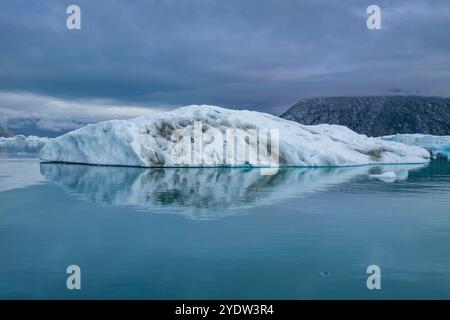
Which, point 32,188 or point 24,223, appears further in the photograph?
point 32,188

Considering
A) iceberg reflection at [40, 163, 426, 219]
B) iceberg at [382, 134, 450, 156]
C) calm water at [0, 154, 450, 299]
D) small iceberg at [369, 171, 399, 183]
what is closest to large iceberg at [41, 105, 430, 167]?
iceberg reflection at [40, 163, 426, 219]

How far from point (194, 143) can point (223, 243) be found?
24.1m

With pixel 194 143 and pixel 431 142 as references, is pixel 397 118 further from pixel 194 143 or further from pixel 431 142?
pixel 194 143

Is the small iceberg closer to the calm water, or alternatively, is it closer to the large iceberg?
the calm water

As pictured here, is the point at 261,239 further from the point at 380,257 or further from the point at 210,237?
the point at 380,257

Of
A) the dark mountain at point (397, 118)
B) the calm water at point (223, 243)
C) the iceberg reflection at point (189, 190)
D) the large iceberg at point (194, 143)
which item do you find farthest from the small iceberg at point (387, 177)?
the dark mountain at point (397, 118)

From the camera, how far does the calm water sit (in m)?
7.92

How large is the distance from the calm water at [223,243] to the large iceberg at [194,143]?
44.6ft

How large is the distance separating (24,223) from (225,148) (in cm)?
2252

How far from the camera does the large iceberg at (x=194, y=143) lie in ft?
112

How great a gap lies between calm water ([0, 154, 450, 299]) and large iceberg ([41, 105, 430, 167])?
44.6ft

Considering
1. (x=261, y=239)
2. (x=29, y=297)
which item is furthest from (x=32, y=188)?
(x=29, y=297)

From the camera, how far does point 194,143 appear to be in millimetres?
34625
